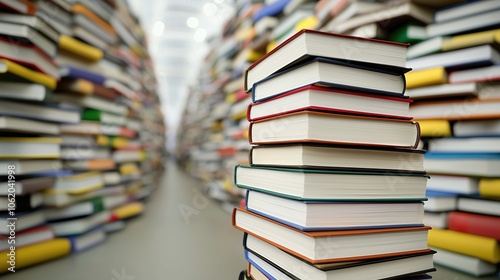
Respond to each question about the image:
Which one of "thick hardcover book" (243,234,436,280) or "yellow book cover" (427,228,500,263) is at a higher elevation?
"thick hardcover book" (243,234,436,280)

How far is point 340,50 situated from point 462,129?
2.18 feet

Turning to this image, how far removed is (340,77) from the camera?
1.61 feet

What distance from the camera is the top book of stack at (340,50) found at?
1.58ft

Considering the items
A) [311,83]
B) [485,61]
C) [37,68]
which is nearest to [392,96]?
[311,83]

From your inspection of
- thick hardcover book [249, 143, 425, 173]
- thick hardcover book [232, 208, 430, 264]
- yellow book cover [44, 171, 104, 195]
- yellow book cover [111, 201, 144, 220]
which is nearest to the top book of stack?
thick hardcover book [249, 143, 425, 173]

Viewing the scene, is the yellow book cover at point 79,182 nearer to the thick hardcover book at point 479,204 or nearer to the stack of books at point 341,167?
the stack of books at point 341,167

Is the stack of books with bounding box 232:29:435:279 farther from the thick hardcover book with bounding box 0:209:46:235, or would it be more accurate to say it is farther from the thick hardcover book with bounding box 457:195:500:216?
the thick hardcover book with bounding box 0:209:46:235

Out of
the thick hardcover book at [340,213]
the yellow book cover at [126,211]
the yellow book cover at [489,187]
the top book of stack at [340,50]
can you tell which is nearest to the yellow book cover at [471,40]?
the yellow book cover at [489,187]

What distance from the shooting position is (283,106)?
54cm

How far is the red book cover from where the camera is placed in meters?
0.82

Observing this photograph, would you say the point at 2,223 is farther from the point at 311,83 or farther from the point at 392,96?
the point at 392,96

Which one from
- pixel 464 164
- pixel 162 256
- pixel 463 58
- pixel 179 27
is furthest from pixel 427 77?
pixel 179 27

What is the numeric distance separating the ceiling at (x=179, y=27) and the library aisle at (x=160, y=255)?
5.12 feet

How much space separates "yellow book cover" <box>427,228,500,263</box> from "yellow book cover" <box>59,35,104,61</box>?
1.46m
